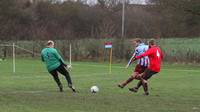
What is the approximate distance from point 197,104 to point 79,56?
116ft

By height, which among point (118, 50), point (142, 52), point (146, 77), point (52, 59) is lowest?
point (118, 50)

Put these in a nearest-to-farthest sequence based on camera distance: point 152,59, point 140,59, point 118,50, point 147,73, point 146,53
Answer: point 146,53 < point 152,59 < point 147,73 < point 140,59 < point 118,50

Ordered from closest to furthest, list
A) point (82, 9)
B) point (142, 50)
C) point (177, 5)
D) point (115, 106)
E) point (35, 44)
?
1. point (115, 106)
2. point (142, 50)
3. point (177, 5)
4. point (35, 44)
5. point (82, 9)

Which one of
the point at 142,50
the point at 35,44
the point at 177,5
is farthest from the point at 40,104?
the point at 35,44

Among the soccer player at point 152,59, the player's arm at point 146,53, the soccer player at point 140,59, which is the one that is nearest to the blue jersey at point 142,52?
the soccer player at point 140,59

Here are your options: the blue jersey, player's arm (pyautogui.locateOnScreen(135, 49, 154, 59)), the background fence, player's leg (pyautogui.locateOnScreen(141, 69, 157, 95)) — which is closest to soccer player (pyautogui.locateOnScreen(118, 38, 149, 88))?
the blue jersey

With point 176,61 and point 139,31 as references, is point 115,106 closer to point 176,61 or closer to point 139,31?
point 176,61

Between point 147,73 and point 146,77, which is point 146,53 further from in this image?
point 146,77

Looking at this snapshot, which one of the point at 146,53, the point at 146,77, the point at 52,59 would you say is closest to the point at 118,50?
the point at 52,59

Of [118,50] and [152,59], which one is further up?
[152,59]

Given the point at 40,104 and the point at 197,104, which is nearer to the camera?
the point at 40,104

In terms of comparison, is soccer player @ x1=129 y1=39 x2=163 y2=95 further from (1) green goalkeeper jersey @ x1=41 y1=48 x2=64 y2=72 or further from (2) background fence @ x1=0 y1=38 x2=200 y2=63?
(2) background fence @ x1=0 y1=38 x2=200 y2=63

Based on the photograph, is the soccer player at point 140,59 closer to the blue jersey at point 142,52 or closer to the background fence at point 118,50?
the blue jersey at point 142,52

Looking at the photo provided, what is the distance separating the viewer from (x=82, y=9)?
3081 inches
